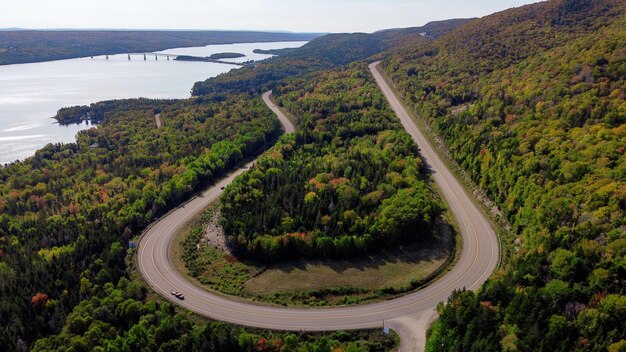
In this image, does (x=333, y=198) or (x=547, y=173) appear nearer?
(x=547, y=173)

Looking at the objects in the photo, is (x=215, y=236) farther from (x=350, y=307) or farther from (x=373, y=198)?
(x=350, y=307)

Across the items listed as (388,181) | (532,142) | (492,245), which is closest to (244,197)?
(388,181)

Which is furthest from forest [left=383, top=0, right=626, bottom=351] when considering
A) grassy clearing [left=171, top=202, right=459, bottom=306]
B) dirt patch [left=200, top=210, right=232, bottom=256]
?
dirt patch [left=200, top=210, right=232, bottom=256]

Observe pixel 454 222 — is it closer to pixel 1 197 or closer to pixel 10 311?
pixel 10 311

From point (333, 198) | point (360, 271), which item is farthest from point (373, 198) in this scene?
point (360, 271)

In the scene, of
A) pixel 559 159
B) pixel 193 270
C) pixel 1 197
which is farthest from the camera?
pixel 1 197

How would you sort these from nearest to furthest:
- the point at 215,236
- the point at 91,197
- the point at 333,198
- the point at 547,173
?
1. the point at 547,173
2. the point at 215,236
3. the point at 333,198
4. the point at 91,197

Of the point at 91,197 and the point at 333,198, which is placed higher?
the point at 333,198
